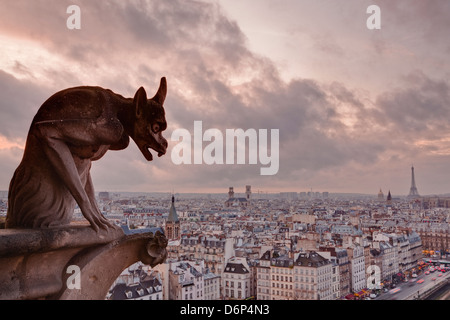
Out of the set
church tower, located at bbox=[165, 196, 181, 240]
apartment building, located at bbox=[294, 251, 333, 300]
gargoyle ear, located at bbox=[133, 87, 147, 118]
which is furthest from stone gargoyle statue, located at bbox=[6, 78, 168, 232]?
church tower, located at bbox=[165, 196, 181, 240]

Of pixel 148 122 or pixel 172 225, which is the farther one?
pixel 172 225

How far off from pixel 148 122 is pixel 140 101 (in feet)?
0.17

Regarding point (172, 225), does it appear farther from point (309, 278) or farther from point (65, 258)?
point (65, 258)

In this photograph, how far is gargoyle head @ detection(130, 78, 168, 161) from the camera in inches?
48.1

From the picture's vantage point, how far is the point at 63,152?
45.3 inches

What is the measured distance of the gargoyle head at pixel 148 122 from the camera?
4.00 feet

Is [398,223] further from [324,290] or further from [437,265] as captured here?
[324,290]

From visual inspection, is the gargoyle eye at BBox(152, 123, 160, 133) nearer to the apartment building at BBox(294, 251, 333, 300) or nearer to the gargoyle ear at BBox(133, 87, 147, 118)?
the gargoyle ear at BBox(133, 87, 147, 118)

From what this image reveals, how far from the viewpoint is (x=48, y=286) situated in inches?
42.8

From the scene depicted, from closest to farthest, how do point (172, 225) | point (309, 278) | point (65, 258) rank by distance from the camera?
point (65, 258)
point (309, 278)
point (172, 225)

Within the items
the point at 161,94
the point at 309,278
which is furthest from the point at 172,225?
the point at 161,94

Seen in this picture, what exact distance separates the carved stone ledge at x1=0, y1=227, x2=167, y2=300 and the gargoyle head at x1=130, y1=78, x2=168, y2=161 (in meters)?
0.21

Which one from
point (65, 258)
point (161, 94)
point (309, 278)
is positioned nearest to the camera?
point (65, 258)
